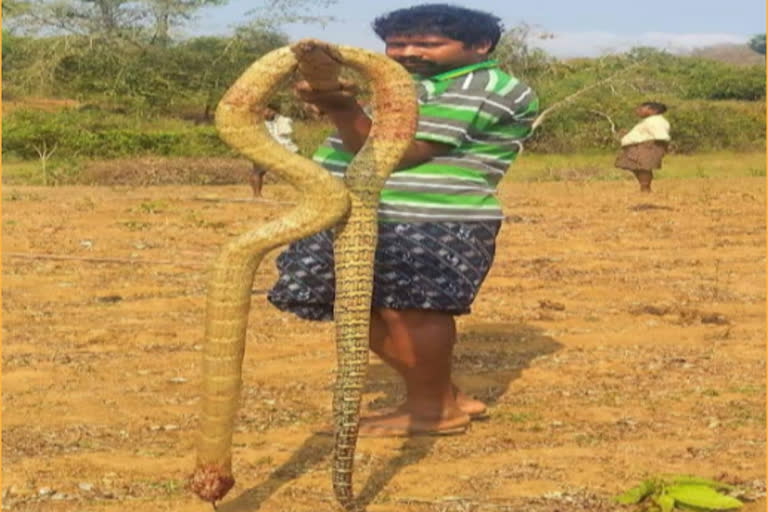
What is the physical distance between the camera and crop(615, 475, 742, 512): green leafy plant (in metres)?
3.49

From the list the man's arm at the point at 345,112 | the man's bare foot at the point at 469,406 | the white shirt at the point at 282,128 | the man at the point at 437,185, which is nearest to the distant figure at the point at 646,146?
the white shirt at the point at 282,128

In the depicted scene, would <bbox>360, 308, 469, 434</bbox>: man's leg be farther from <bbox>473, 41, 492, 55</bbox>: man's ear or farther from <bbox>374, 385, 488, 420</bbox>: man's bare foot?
<bbox>473, 41, 492, 55</bbox>: man's ear

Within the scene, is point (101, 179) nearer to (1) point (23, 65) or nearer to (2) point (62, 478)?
→ (1) point (23, 65)

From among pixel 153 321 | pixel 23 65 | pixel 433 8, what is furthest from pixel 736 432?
pixel 23 65

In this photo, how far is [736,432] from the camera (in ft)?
14.4

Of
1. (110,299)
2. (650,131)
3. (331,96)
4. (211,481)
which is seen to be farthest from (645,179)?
(211,481)

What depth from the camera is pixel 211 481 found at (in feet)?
10.5

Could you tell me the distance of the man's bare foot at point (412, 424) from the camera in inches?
169

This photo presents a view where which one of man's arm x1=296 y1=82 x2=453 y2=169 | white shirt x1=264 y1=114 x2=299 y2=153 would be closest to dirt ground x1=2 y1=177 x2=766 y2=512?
man's arm x1=296 y1=82 x2=453 y2=169

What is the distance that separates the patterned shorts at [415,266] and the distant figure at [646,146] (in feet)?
33.3

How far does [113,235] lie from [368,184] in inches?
260

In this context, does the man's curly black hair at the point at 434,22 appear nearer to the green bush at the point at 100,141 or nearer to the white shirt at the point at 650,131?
the white shirt at the point at 650,131

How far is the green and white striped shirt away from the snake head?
1042mm

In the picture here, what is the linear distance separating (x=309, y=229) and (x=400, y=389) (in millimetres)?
1966
